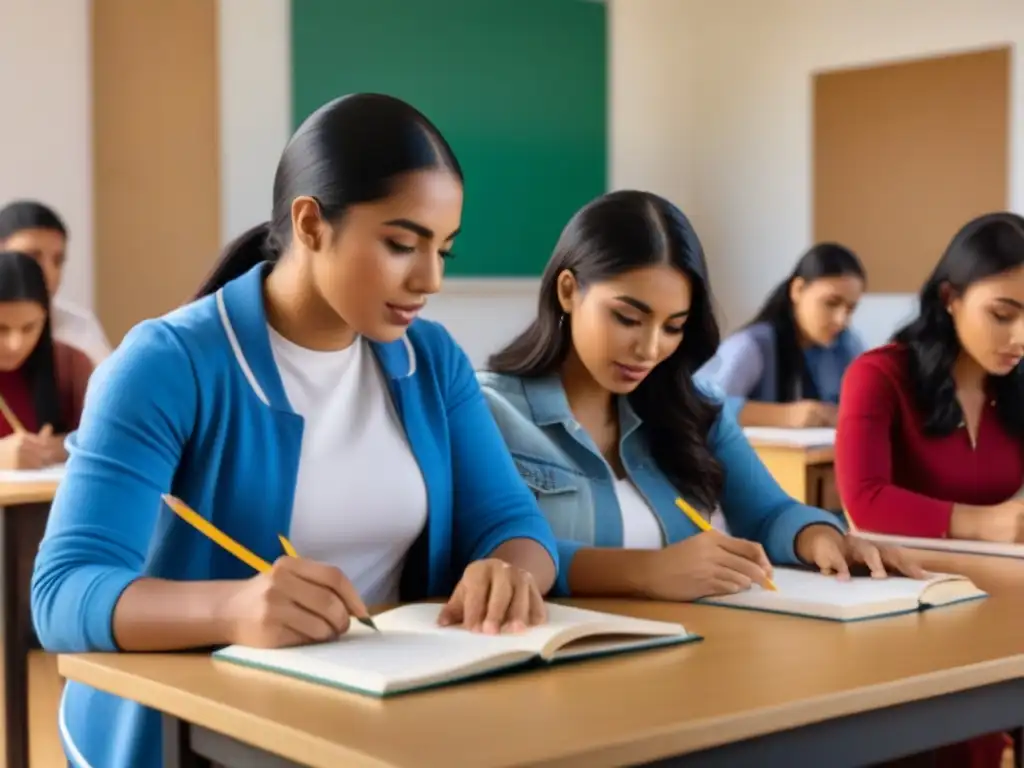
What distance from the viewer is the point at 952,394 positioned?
253 cm

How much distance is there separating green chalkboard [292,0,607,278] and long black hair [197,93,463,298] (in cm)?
403

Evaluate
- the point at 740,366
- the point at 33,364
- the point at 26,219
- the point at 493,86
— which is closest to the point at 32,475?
the point at 33,364

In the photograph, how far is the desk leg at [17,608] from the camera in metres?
2.71

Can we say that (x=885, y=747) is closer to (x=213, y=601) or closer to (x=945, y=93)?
(x=213, y=601)

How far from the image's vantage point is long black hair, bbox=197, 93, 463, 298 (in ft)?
4.84

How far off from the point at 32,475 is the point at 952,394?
75.7 inches

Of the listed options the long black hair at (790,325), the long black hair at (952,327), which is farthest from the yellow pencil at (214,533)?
the long black hair at (790,325)

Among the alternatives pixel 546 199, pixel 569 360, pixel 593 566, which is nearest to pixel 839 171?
pixel 546 199

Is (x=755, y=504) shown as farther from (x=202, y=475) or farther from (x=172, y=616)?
(x=172, y=616)

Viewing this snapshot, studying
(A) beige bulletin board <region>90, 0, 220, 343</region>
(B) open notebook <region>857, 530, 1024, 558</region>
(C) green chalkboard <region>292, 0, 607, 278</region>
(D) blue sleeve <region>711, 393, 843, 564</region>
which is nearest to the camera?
(D) blue sleeve <region>711, 393, 843, 564</region>

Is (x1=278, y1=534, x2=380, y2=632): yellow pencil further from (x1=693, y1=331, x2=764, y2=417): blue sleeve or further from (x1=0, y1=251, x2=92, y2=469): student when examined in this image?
(x1=693, y1=331, x2=764, y2=417): blue sleeve

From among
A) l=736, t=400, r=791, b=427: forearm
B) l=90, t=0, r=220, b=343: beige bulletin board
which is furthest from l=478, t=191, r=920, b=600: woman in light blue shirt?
l=90, t=0, r=220, b=343: beige bulletin board

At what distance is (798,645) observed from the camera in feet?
4.56

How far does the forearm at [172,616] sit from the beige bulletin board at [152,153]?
3.79 metres
